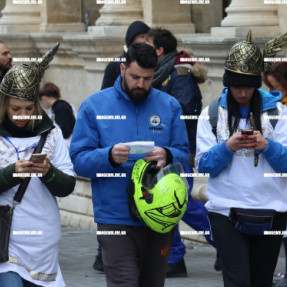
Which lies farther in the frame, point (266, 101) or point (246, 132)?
point (266, 101)

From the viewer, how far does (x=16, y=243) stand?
604 centimetres

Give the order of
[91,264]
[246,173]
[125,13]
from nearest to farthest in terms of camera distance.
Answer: [246,173]
[91,264]
[125,13]

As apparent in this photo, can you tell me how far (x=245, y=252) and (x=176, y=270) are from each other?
8.56 feet

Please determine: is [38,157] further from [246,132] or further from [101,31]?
[101,31]

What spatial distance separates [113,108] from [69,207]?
6.67m

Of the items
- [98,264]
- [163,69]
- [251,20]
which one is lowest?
[98,264]

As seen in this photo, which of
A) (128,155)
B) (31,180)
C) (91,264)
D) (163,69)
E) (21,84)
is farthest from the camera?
(91,264)

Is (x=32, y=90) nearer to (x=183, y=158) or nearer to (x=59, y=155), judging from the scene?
(x=59, y=155)

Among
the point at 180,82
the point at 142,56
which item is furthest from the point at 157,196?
the point at 180,82

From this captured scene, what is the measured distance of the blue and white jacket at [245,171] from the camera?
251 inches

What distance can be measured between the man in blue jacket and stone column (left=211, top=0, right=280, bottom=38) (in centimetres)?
467

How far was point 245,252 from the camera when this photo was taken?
20.9 ft

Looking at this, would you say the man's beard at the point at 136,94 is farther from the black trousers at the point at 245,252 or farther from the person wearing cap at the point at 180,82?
the person wearing cap at the point at 180,82

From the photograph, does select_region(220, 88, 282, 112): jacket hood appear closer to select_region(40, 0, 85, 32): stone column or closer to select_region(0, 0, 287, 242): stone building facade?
select_region(0, 0, 287, 242): stone building facade
